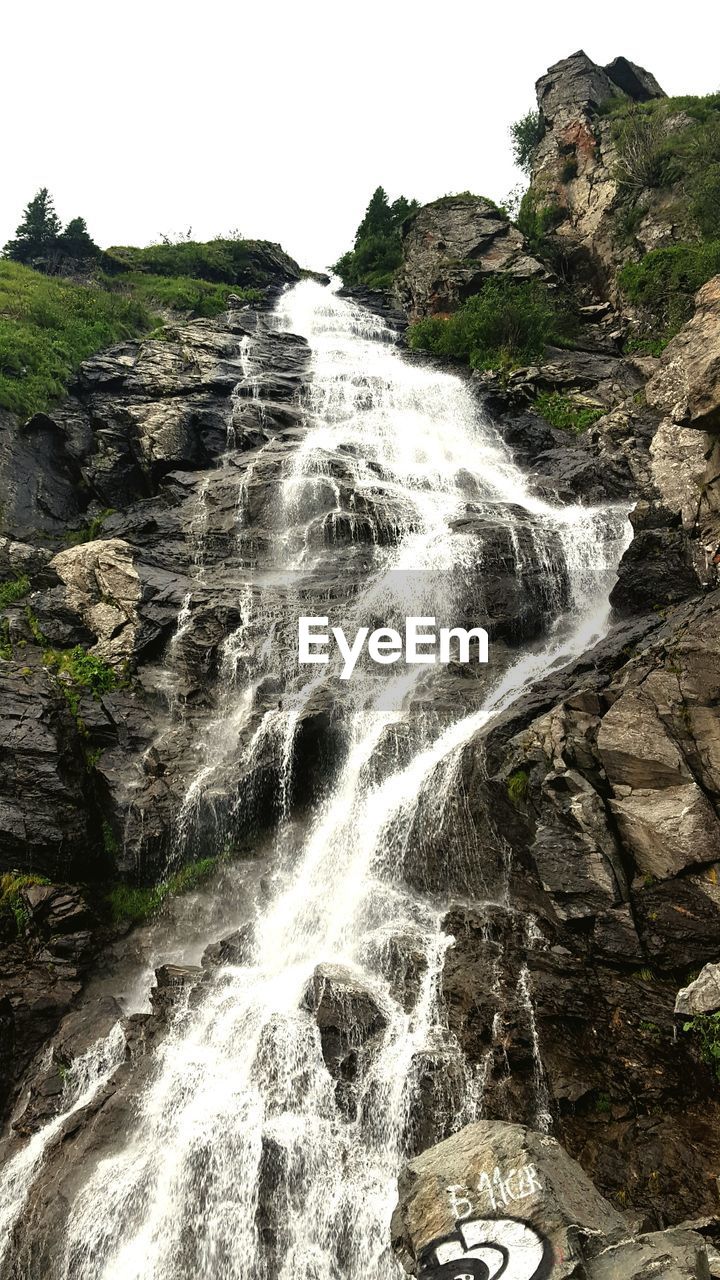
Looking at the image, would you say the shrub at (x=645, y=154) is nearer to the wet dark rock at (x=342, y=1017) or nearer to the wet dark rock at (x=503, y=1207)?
the wet dark rock at (x=342, y=1017)

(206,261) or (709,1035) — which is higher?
(206,261)

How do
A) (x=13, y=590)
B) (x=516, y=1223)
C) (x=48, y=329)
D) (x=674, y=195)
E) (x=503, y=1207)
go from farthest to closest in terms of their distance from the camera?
(x=48, y=329), (x=674, y=195), (x=13, y=590), (x=503, y=1207), (x=516, y=1223)

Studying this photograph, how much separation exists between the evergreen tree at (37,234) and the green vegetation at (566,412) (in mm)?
33271

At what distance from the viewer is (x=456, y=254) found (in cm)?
3622

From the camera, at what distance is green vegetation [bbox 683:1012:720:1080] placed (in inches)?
289

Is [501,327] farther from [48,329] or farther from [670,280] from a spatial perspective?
[48,329]

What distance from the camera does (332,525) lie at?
1948 cm

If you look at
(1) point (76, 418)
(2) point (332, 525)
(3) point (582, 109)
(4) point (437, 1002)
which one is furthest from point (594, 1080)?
(3) point (582, 109)

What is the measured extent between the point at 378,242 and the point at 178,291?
15.7m

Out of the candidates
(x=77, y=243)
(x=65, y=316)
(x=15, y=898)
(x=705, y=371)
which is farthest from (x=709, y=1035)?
(x=77, y=243)

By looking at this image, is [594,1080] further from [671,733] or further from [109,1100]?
[109,1100]

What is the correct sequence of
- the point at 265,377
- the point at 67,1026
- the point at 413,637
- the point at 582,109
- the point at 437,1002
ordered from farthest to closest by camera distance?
1. the point at 582,109
2. the point at 265,377
3. the point at 413,637
4. the point at 67,1026
5. the point at 437,1002

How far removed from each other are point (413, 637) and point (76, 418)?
16.2 m

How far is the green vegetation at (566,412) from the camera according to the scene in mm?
24578
